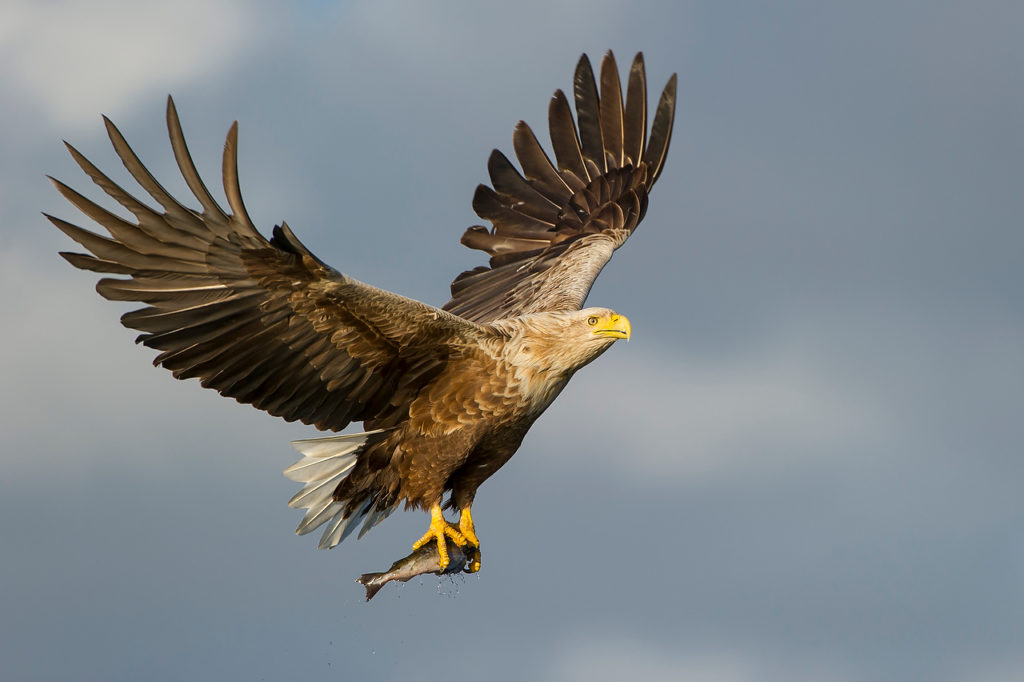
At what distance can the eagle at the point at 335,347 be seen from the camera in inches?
269

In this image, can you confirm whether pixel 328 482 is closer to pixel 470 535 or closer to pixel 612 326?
pixel 470 535

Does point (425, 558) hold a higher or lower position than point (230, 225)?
lower

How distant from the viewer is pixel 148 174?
6715mm

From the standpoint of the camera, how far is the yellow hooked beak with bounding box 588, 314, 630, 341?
25.1ft

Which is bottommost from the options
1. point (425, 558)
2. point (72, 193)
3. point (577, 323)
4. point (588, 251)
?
point (425, 558)

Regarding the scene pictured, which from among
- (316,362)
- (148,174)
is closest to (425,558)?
(316,362)

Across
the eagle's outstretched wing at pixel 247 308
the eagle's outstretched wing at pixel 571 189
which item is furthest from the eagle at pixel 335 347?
the eagle's outstretched wing at pixel 571 189

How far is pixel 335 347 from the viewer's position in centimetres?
739

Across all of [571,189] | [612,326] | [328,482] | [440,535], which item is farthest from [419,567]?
[571,189]

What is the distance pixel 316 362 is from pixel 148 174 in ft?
4.49

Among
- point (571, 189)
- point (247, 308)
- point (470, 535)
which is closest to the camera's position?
point (247, 308)

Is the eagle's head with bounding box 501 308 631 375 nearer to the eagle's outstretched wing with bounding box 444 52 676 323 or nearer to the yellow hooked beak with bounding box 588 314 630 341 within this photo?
the yellow hooked beak with bounding box 588 314 630 341

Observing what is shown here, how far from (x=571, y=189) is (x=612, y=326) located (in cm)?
294

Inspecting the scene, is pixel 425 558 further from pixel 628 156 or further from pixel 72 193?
pixel 628 156
